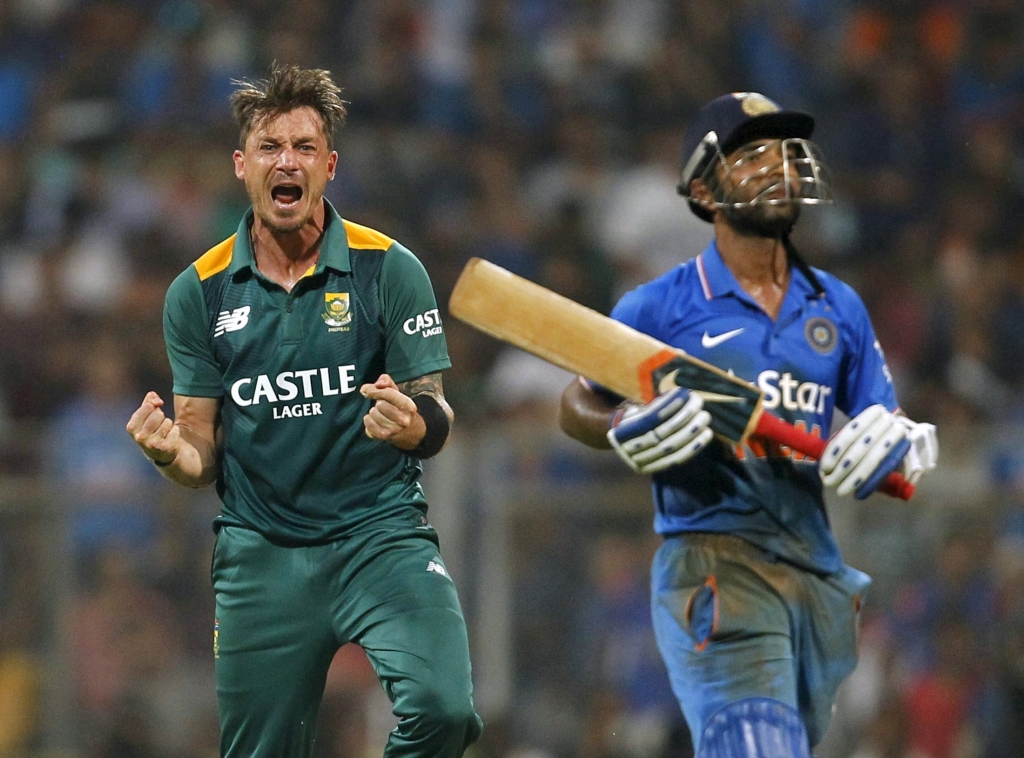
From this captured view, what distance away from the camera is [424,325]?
4.02m

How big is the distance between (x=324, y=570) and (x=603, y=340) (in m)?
0.86

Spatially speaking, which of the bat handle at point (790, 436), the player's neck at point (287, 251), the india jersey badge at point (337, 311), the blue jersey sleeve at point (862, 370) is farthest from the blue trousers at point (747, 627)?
the player's neck at point (287, 251)

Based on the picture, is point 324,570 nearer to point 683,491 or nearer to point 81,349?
point 683,491

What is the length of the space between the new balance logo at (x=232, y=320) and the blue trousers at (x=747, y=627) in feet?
3.95

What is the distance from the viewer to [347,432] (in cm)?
397

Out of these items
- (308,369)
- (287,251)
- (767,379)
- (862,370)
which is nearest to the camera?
(308,369)

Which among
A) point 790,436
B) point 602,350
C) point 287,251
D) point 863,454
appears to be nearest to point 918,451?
point 863,454

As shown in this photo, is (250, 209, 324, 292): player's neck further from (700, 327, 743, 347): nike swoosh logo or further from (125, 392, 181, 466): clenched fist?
(700, 327, 743, 347): nike swoosh logo

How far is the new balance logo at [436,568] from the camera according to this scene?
3.95m

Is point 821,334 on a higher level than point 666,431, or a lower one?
higher

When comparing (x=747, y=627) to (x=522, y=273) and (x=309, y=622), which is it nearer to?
(x=309, y=622)

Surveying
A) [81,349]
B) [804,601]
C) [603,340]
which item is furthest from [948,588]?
[81,349]

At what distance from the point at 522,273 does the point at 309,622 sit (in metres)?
4.77

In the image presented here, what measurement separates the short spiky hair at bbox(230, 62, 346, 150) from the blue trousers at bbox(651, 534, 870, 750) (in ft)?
4.53
